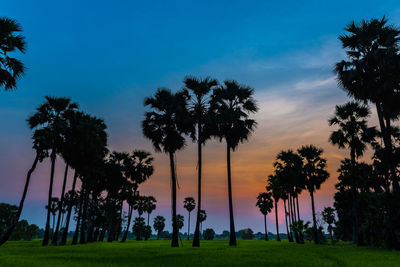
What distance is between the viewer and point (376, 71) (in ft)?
76.8

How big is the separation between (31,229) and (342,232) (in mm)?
125344

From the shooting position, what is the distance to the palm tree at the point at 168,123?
107 feet

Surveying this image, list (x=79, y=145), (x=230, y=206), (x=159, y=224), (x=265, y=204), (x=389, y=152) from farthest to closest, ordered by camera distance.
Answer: (x=159, y=224), (x=265, y=204), (x=79, y=145), (x=230, y=206), (x=389, y=152)

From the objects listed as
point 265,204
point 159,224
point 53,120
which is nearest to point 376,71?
point 53,120

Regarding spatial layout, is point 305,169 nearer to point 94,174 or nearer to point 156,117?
point 156,117

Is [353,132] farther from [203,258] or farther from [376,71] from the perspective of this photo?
[203,258]

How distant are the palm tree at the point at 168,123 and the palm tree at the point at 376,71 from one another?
56.6 ft

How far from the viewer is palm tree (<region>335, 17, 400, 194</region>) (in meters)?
22.0

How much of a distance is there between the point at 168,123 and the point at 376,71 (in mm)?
21804

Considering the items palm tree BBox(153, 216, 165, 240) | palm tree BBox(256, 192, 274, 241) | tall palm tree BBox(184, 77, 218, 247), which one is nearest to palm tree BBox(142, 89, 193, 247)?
tall palm tree BBox(184, 77, 218, 247)

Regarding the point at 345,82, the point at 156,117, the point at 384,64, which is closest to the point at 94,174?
the point at 156,117

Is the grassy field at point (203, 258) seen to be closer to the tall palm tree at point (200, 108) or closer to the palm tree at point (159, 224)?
the tall palm tree at point (200, 108)

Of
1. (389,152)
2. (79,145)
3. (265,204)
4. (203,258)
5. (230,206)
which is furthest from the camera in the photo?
(265,204)

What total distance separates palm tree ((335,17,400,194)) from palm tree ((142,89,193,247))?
56.6 ft
